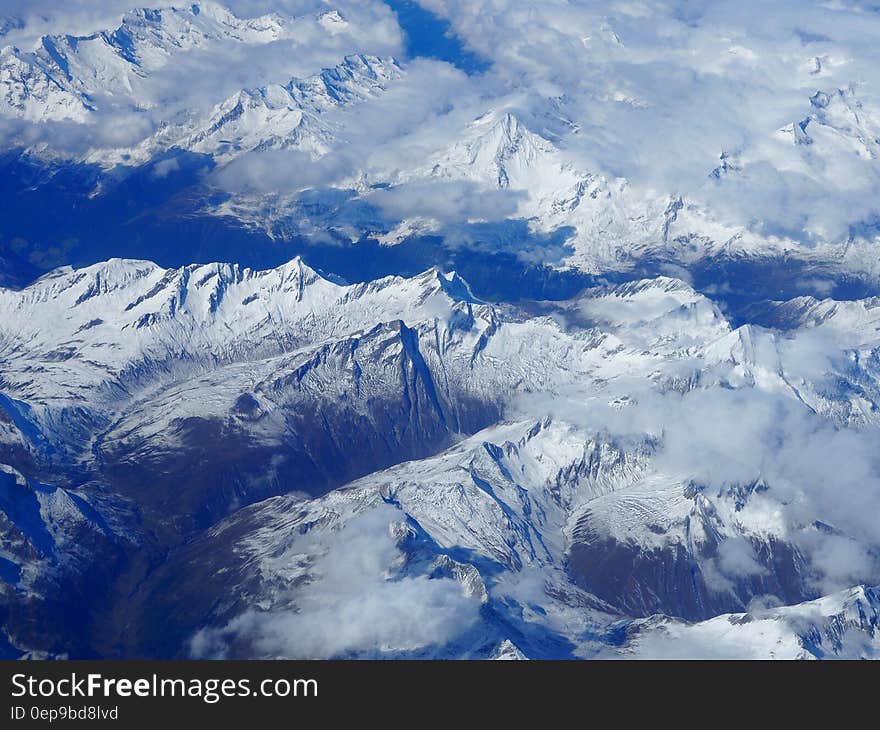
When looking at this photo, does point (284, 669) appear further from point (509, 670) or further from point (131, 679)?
point (509, 670)

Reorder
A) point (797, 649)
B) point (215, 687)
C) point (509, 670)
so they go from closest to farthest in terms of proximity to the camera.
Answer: point (215, 687)
point (509, 670)
point (797, 649)

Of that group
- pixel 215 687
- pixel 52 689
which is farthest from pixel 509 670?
pixel 52 689

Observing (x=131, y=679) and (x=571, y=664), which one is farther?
(x=571, y=664)

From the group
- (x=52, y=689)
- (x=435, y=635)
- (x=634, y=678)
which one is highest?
(x=634, y=678)

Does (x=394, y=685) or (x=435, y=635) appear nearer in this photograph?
(x=394, y=685)

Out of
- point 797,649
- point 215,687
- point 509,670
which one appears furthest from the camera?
point 797,649

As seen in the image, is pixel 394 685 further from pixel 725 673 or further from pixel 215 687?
pixel 725 673

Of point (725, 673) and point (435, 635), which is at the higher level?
point (725, 673)

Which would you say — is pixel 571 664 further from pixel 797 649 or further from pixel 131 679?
pixel 797 649

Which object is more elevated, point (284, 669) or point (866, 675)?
point (866, 675)

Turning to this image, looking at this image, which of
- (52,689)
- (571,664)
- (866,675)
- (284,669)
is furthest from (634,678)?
(52,689)
